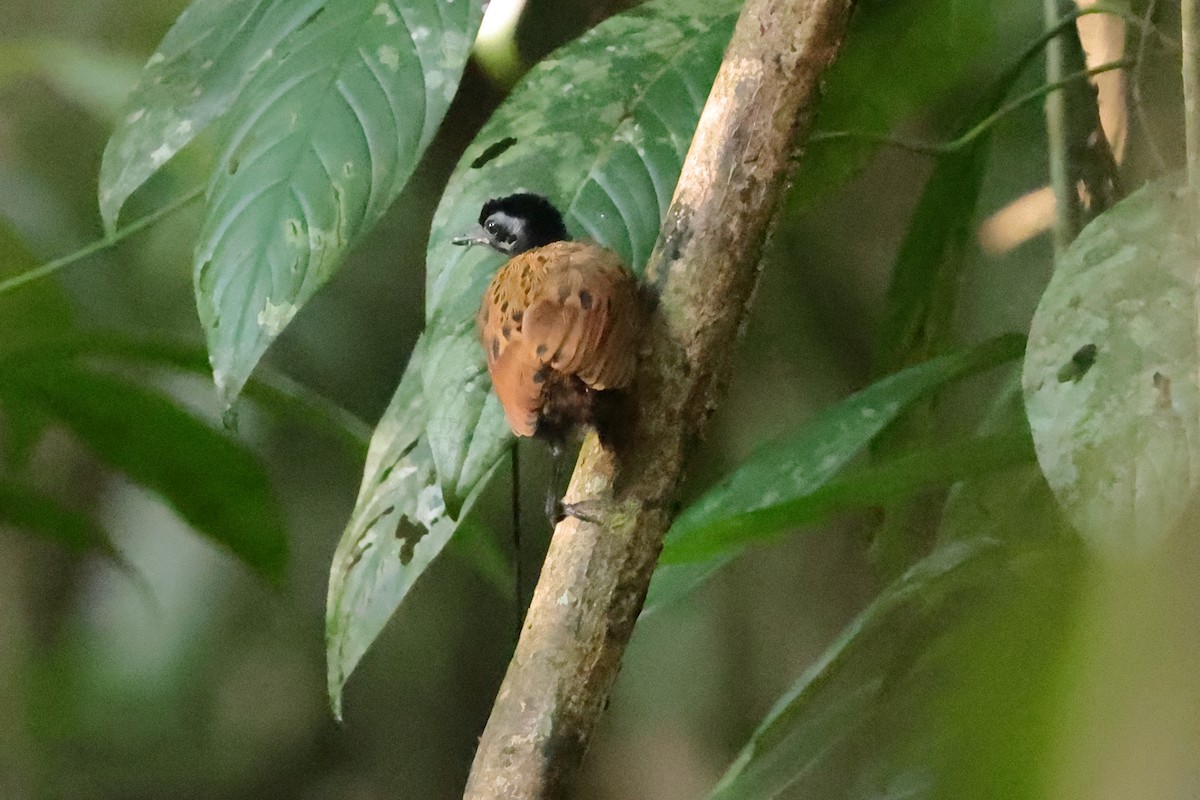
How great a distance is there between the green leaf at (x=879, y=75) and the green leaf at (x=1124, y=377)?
0.87 ft

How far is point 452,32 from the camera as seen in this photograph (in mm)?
545

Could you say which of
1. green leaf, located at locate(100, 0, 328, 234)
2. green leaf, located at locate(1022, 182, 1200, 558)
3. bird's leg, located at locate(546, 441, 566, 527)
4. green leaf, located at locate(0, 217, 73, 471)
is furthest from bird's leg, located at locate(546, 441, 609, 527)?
green leaf, located at locate(0, 217, 73, 471)

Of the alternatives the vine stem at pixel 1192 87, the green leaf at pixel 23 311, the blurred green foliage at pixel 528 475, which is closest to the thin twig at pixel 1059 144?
the blurred green foliage at pixel 528 475

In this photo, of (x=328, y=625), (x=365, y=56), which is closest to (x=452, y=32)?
(x=365, y=56)

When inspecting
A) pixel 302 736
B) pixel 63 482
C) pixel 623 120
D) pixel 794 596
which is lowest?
pixel 302 736

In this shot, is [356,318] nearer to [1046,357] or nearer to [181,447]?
[181,447]

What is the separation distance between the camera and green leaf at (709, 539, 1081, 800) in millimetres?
466

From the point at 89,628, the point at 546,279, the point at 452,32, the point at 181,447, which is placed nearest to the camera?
the point at 546,279

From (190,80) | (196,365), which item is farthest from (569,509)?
(196,365)

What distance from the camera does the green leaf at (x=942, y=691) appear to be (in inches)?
18.3

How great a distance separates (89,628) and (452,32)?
83 centimetres

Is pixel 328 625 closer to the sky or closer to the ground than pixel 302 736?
closer to the sky

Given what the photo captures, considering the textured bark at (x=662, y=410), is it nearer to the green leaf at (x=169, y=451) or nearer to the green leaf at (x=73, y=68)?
the green leaf at (x=169, y=451)

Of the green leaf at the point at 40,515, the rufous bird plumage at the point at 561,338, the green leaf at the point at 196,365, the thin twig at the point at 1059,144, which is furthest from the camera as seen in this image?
the green leaf at the point at 40,515
